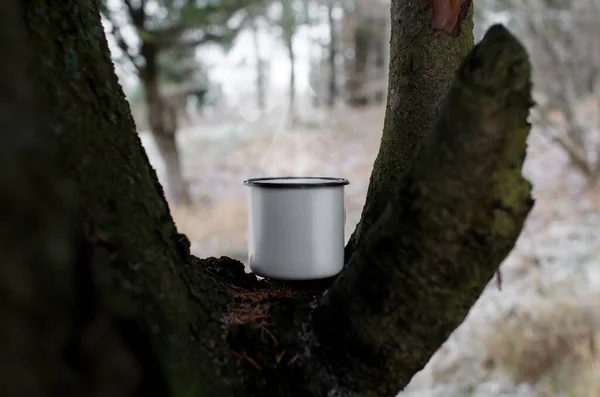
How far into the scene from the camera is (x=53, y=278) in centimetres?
33

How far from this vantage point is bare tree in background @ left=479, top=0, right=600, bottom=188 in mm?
3400

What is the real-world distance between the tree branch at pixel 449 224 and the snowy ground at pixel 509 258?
66.6 inches

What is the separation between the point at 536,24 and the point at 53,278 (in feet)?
12.6

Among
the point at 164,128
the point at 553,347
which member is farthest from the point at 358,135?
the point at 553,347

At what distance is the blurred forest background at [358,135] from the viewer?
210cm

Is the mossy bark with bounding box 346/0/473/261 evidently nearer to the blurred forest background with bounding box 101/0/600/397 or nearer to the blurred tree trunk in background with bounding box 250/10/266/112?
the blurred forest background with bounding box 101/0/600/397

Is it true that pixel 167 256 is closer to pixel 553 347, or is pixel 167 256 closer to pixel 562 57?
pixel 553 347

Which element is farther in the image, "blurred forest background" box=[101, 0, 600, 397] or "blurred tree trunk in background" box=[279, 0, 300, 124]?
"blurred tree trunk in background" box=[279, 0, 300, 124]

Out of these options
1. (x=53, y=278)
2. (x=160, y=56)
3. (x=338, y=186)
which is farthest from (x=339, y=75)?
(x=53, y=278)

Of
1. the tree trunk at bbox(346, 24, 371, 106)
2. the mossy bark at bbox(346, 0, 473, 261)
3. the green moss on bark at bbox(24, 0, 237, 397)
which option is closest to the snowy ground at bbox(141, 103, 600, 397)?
the tree trunk at bbox(346, 24, 371, 106)

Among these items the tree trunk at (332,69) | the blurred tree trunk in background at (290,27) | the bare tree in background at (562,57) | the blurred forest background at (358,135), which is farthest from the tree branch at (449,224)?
the tree trunk at (332,69)

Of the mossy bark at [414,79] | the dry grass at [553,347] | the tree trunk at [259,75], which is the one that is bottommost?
the dry grass at [553,347]

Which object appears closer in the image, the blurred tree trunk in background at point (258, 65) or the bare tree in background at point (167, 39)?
the bare tree in background at point (167, 39)

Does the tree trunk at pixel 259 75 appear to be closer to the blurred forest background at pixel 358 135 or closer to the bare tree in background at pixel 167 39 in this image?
the blurred forest background at pixel 358 135
